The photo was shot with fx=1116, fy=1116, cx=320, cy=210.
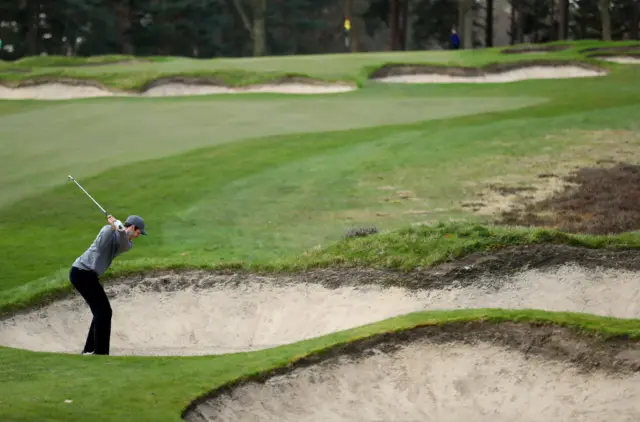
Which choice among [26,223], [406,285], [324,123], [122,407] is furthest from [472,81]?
[122,407]

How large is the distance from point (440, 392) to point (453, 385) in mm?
173

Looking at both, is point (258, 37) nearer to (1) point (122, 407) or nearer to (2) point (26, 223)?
(2) point (26, 223)

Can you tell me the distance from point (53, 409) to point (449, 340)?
474 centimetres

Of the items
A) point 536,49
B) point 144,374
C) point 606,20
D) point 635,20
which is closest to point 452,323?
point 144,374

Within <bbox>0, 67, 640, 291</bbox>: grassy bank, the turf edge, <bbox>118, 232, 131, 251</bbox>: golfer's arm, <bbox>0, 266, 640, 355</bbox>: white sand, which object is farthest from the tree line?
the turf edge

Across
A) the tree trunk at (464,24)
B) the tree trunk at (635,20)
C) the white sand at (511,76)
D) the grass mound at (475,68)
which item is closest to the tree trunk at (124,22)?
the tree trunk at (464,24)

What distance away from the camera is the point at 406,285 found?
16.7m

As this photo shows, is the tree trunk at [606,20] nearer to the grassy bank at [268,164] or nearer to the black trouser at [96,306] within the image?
the grassy bank at [268,164]

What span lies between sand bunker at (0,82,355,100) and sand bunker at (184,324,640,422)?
25101 mm

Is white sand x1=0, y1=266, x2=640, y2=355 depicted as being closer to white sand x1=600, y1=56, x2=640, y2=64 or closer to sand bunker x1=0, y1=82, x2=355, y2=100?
sand bunker x1=0, y1=82, x2=355, y2=100

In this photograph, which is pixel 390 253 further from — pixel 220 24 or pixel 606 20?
pixel 220 24

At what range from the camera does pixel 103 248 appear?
14469mm

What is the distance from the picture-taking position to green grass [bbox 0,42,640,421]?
12422 millimetres

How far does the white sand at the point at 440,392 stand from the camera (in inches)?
456
